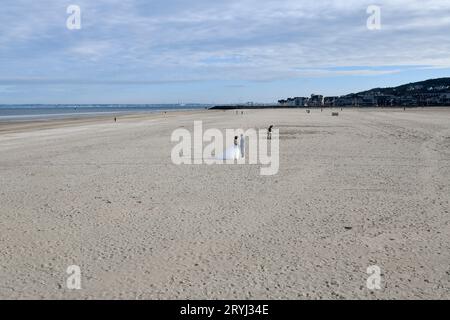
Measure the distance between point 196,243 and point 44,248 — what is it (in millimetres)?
2168

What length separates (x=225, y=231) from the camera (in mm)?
6586

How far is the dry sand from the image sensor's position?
4.73m

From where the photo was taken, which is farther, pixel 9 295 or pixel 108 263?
pixel 108 263

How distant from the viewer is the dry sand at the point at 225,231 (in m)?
4.73

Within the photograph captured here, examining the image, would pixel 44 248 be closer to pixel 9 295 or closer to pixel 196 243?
pixel 9 295

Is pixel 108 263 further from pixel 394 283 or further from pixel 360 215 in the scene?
pixel 360 215

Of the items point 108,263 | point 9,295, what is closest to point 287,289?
point 108,263

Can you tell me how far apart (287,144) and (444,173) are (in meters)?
7.97

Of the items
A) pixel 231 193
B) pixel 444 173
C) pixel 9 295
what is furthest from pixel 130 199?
pixel 444 173

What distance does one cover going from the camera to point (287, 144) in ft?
60.6

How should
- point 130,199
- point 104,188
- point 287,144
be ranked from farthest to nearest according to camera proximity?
point 287,144
point 104,188
point 130,199

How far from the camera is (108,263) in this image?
17.4 feet
